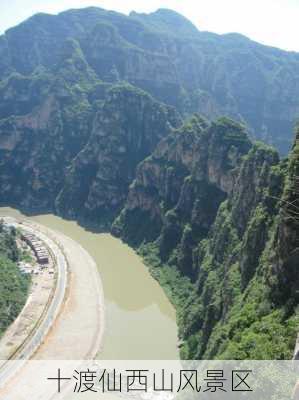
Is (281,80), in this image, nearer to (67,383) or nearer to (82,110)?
(82,110)

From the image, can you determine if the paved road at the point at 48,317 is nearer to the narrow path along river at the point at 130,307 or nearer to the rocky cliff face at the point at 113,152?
the narrow path along river at the point at 130,307

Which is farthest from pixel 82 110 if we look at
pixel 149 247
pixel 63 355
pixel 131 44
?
pixel 63 355

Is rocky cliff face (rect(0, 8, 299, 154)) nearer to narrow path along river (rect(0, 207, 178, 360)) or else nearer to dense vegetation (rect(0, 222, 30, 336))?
narrow path along river (rect(0, 207, 178, 360))

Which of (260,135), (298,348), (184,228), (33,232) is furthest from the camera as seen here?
(260,135)

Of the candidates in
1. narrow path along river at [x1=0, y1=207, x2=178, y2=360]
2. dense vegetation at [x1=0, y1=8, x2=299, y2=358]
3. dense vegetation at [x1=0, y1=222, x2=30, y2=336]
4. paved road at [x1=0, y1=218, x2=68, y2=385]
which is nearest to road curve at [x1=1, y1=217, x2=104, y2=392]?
paved road at [x1=0, y1=218, x2=68, y2=385]

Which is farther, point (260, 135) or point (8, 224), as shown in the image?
point (260, 135)

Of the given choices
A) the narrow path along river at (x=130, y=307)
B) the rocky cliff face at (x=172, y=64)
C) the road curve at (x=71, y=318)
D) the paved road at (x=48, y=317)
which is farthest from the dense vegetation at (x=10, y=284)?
the rocky cliff face at (x=172, y=64)
